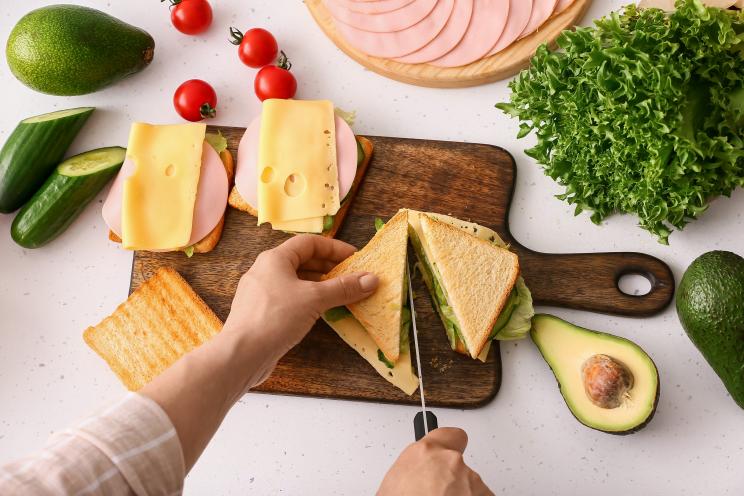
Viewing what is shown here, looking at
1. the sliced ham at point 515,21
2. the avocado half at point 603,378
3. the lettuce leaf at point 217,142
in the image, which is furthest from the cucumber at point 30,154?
the avocado half at point 603,378

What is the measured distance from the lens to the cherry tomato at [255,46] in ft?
8.17

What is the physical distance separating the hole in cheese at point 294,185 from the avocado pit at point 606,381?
108 cm

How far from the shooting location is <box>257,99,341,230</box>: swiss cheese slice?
230 cm

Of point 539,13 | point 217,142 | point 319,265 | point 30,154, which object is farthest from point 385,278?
point 30,154

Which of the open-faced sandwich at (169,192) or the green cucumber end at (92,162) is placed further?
the green cucumber end at (92,162)

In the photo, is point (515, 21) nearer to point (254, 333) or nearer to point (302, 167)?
point (302, 167)

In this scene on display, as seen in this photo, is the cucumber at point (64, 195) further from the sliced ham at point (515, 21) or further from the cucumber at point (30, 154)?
the sliced ham at point (515, 21)

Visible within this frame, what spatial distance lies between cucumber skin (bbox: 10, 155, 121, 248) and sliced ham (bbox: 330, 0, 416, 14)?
99cm

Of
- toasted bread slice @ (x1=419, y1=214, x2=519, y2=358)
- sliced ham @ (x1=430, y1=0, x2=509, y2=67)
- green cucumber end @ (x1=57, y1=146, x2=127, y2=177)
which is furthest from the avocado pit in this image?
green cucumber end @ (x1=57, y1=146, x2=127, y2=177)

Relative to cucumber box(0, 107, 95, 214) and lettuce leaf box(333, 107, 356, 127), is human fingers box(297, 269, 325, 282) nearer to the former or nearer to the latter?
lettuce leaf box(333, 107, 356, 127)

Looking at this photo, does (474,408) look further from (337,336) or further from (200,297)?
(200,297)

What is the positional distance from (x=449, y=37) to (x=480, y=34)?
4.1 inches

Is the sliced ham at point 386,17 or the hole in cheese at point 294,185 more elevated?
the sliced ham at point 386,17

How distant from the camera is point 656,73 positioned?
177cm
